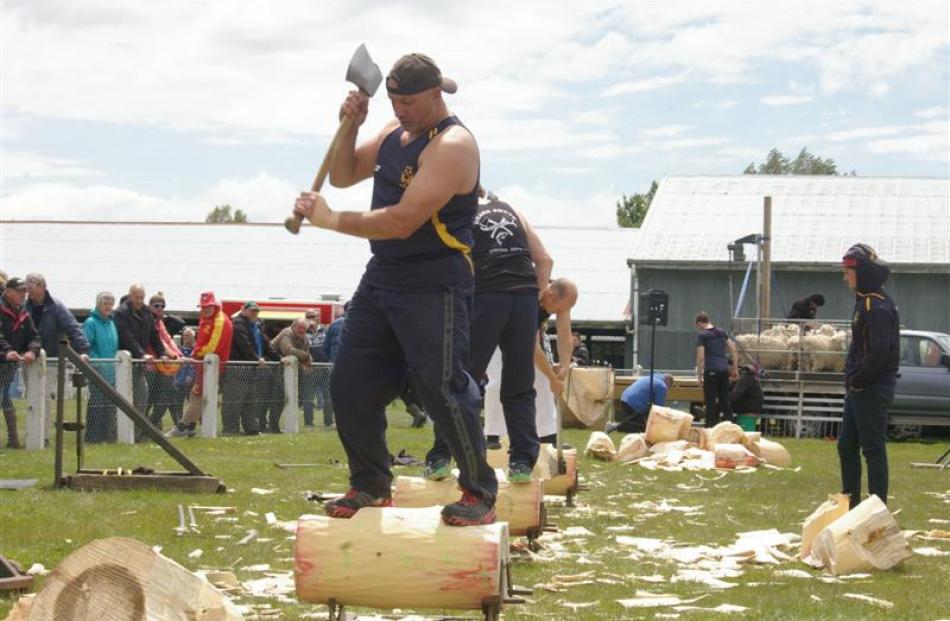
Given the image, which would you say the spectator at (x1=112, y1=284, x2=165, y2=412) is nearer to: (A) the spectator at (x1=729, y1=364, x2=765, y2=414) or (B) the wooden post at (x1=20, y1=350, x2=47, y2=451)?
(B) the wooden post at (x1=20, y1=350, x2=47, y2=451)

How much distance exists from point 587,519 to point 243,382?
9546 millimetres

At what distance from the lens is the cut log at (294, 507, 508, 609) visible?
568 cm

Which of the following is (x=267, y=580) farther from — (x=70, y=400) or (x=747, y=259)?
(x=747, y=259)

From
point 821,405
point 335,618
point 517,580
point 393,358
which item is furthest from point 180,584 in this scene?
point 821,405

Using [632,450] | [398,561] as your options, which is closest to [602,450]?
[632,450]

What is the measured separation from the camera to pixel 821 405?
980 inches

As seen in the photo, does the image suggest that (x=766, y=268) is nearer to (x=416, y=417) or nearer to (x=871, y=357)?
(x=416, y=417)

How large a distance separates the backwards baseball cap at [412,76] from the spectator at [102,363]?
398 inches

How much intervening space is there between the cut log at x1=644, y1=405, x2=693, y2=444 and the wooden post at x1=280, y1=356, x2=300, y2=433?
544 cm

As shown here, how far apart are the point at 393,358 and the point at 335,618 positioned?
1137mm

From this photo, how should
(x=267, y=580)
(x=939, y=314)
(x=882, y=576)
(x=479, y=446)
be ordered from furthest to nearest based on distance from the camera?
(x=939, y=314) → (x=882, y=576) → (x=267, y=580) → (x=479, y=446)

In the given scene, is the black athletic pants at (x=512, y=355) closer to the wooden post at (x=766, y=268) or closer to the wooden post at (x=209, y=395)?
the wooden post at (x=209, y=395)

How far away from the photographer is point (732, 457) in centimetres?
1616

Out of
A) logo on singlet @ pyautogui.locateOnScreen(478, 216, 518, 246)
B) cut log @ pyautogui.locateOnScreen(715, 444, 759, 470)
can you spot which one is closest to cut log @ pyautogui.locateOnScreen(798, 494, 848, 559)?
logo on singlet @ pyautogui.locateOnScreen(478, 216, 518, 246)
